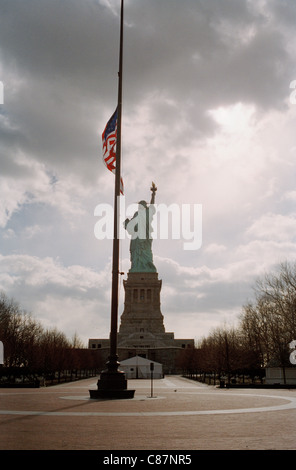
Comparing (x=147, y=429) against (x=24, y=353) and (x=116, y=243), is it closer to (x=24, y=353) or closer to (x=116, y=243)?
(x=116, y=243)

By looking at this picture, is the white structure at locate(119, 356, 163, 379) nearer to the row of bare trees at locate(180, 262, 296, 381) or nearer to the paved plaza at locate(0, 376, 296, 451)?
the row of bare trees at locate(180, 262, 296, 381)

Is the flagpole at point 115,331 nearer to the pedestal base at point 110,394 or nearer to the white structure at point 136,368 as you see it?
the pedestal base at point 110,394

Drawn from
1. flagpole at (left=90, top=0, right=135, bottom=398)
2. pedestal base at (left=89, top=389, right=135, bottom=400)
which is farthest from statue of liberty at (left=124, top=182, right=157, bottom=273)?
pedestal base at (left=89, top=389, right=135, bottom=400)

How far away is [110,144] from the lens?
2642 cm

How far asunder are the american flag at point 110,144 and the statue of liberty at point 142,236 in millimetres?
78024

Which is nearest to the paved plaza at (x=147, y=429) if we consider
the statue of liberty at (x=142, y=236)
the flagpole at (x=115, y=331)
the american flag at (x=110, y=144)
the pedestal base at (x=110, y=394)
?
the pedestal base at (x=110, y=394)

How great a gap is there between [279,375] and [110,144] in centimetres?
3572

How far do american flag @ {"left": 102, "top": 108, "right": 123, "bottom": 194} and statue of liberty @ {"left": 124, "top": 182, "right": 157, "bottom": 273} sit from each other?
78024 mm

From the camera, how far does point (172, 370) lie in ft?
338

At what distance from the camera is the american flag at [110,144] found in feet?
85.1

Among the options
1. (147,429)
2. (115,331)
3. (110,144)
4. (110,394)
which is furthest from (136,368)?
(147,429)
